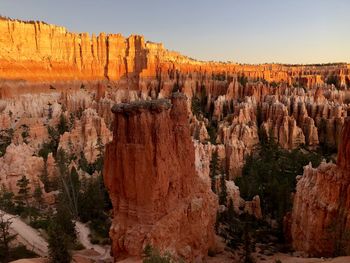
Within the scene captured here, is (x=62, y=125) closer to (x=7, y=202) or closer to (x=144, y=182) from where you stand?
(x=7, y=202)

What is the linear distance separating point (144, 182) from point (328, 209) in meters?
8.67

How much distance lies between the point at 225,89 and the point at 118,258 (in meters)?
49.8

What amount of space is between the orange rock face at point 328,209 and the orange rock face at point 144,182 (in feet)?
20.1

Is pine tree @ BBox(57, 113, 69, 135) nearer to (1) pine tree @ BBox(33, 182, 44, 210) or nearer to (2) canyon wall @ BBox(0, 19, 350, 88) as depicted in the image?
(2) canyon wall @ BBox(0, 19, 350, 88)

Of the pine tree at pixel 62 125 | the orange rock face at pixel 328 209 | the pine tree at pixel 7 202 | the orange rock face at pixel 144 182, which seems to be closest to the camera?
the orange rock face at pixel 144 182

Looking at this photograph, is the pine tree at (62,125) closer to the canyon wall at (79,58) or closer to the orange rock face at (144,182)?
the canyon wall at (79,58)

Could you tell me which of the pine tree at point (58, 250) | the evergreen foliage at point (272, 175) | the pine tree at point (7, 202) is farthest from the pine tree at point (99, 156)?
the pine tree at point (58, 250)

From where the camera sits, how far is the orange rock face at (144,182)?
14.6 m

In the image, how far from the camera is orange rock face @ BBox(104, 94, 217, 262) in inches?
575

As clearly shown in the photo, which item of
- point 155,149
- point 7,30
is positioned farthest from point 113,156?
point 7,30

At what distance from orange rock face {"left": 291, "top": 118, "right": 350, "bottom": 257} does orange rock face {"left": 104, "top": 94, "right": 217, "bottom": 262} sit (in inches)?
241

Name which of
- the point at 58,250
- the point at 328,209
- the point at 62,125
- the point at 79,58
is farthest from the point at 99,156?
the point at 79,58

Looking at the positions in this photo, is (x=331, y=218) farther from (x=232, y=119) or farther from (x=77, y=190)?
(x=232, y=119)

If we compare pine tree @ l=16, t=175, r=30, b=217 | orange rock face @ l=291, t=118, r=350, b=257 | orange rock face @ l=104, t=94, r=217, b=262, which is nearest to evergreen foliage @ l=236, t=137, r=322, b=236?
orange rock face @ l=291, t=118, r=350, b=257
